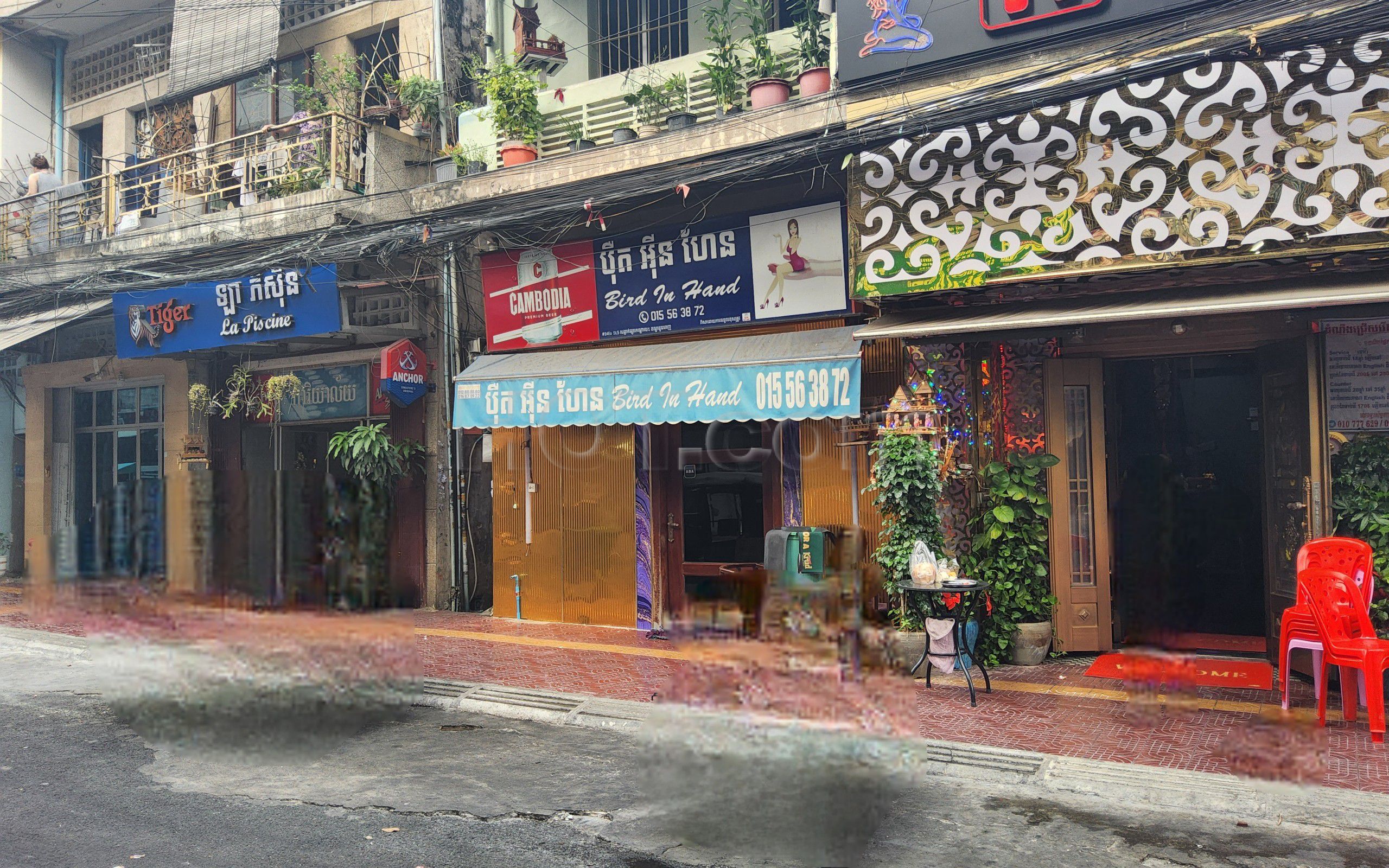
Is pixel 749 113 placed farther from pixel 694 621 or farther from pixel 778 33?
pixel 694 621

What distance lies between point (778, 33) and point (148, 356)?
10.6m

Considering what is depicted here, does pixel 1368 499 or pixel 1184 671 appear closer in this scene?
pixel 1368 499

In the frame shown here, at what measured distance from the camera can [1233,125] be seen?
727cm

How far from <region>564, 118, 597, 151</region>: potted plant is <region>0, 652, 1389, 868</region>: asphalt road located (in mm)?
7009

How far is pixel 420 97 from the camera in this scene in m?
13.1

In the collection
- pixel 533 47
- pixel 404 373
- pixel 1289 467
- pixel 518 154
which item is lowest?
pixel 1289 467

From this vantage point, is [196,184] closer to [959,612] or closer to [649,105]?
[649,105]

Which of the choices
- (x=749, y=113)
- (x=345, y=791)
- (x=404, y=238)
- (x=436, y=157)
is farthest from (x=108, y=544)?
(x=749, y=113)

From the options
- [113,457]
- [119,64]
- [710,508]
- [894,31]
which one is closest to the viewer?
[894,31]

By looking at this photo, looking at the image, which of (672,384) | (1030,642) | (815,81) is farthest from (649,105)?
(1030,642)

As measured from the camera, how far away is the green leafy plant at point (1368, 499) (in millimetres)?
7352

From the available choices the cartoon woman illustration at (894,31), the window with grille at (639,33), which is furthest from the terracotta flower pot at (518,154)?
the cartoon woman illustration at (894,31)

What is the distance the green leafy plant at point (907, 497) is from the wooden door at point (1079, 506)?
4.18 ft

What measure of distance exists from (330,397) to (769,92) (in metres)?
8.00
